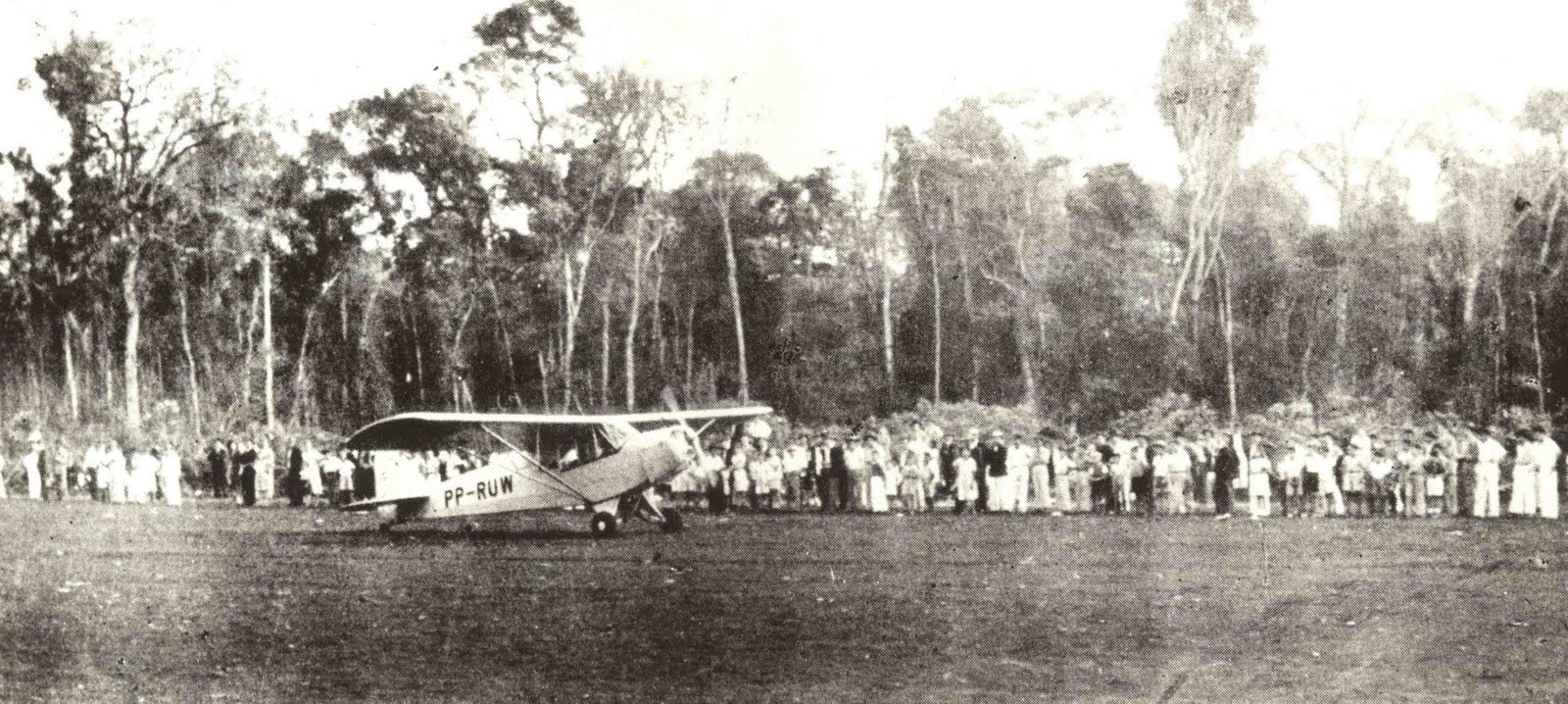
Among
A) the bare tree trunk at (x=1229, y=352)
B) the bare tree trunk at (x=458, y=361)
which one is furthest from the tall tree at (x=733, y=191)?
the bare tree trunk at (x=1229, y=352)

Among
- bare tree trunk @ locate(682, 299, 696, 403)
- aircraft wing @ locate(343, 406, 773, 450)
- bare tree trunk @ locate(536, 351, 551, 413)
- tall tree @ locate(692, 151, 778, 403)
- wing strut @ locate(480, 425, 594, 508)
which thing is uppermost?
tall tree @ locate(692, 151, 778, 403)

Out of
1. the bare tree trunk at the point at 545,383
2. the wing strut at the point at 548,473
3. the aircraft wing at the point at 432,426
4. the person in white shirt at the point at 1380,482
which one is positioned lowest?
the person in white shirt at the point at 1380,482

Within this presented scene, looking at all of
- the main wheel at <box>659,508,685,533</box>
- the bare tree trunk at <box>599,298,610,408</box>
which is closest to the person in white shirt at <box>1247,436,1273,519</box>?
the main wheel at <box>659,508,685,533</box>

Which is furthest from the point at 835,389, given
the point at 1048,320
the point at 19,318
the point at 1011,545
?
the point at 1011,545

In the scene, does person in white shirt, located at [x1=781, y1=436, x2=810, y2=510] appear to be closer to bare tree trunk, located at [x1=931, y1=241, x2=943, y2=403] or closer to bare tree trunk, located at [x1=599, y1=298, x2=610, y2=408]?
bare tree trunk, located at [x1=599, y1=298, x2=610, y2=408]

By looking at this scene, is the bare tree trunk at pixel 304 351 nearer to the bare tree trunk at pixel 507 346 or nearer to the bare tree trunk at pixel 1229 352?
the bare tree trunk at pixel 507 346

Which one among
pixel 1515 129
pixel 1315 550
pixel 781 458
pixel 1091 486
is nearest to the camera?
pixel 1315 550

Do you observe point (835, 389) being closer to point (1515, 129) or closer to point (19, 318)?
point (1515, 129)
